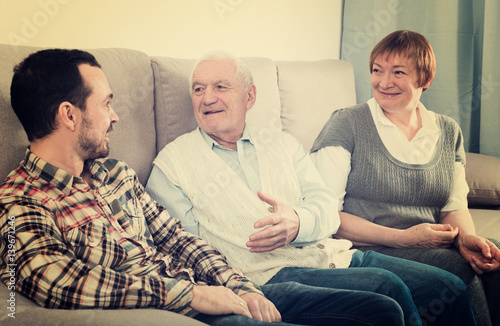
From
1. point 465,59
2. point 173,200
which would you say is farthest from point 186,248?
point 465,59

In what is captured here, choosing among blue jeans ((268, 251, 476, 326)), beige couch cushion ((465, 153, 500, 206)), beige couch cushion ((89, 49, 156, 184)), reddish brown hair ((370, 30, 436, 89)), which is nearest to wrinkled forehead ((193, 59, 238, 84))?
beige couch cushion ((89, 49, 156, 184))

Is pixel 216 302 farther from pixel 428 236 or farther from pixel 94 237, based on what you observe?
pixel 428 236

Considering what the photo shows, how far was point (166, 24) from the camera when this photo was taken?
1754 millimetres

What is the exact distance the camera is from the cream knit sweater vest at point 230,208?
124 cm

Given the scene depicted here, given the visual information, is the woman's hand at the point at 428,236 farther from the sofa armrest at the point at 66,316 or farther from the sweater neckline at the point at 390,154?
the sofa armrest at the point at 66,316

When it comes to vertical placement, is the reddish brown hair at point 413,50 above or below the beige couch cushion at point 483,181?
above

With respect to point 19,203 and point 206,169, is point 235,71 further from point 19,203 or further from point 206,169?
point 19,203

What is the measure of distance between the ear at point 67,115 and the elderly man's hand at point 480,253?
117cm

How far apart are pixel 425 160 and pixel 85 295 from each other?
3.68ft

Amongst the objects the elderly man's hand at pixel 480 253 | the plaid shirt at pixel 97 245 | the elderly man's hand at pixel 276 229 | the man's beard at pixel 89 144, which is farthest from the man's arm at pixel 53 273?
the elderly man's hand at pixel 480 253

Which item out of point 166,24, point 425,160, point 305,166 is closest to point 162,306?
point 305,166

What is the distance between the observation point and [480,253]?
1.32m

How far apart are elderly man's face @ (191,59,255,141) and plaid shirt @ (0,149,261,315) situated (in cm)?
32

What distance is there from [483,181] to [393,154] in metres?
Result: 0.67
